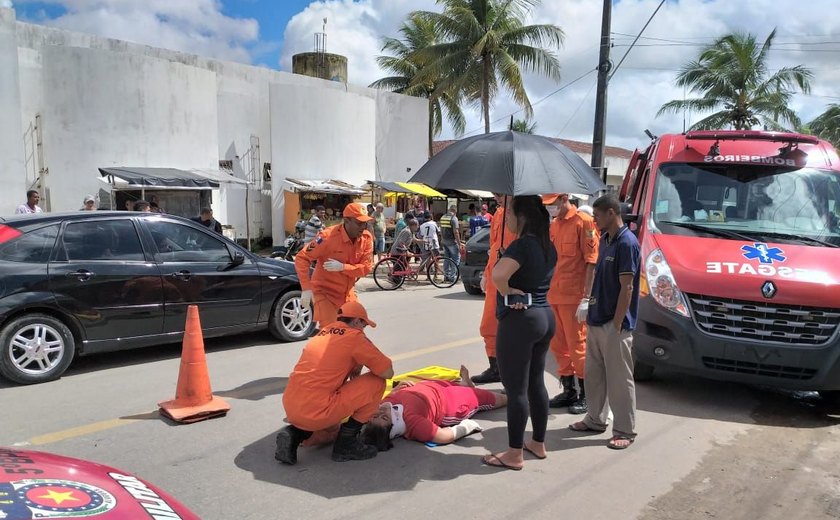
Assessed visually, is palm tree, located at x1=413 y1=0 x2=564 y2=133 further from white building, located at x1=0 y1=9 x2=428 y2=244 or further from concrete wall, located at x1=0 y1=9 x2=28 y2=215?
concrete wall, located at x1=0 y1=9 x2=28 y2=215

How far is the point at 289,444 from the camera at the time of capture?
12.7 feet

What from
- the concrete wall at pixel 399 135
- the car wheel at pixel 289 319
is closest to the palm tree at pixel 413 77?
the concrete wall at pixel 399 135

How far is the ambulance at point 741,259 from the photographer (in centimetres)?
471

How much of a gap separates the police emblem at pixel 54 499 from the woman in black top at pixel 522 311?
2325 mm

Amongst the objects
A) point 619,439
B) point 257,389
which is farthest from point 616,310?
point 257,389

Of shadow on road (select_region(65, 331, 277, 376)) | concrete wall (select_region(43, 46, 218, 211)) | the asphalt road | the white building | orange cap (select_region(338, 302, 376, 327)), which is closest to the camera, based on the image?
the asphalt road

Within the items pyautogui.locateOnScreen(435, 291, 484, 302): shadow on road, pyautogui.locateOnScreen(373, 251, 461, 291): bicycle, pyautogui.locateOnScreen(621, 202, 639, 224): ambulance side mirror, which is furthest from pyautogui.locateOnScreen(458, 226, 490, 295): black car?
pyautogui.locateOnScreen(621, 202, 639, 224): ambulance side mirror

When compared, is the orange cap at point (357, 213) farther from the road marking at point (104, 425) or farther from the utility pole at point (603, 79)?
the utility pole at point (603, 79)

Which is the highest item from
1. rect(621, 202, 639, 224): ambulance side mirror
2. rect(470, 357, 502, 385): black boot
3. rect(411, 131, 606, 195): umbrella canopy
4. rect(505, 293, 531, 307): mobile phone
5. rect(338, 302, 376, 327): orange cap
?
rect(411, 131, 606, 195): umbrella canopy

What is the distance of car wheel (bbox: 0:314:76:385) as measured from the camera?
17.5 ft

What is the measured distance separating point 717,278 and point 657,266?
493 mm

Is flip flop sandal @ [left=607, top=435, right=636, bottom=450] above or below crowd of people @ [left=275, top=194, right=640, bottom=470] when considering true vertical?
below

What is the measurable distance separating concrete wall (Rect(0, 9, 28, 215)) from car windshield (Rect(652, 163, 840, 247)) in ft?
45.7

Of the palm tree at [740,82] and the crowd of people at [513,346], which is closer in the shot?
the crowd of people at [513,346]
